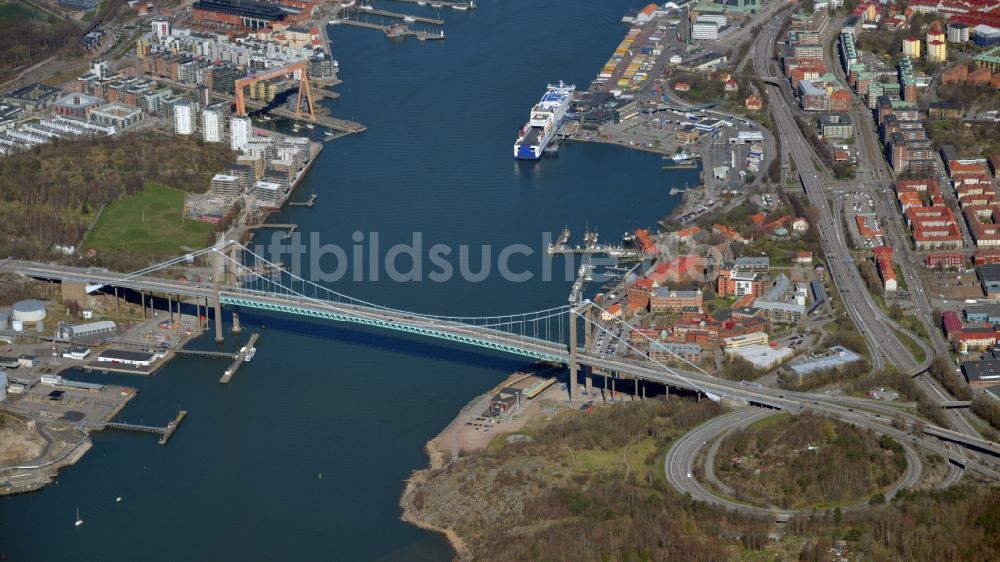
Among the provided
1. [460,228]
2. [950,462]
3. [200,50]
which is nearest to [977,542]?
[950,462]

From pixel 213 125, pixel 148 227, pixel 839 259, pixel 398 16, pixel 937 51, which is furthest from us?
pixel 398 16

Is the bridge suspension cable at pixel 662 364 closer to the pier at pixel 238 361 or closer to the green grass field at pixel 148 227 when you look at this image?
the pier at pixel 238 361

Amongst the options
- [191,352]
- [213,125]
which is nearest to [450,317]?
[191,352]

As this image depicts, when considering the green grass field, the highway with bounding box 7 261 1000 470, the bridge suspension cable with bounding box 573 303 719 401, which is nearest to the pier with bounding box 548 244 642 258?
the bridge suspension cable with bounding box 573 303 719 401

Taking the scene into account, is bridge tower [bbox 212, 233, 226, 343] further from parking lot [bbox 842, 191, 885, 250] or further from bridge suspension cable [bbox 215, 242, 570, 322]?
parking lot [bbox 842, 191, 885, 250]

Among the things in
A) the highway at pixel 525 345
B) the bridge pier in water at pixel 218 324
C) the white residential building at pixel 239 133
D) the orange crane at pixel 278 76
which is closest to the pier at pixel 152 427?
the bridge pier in water at pixel 218 324

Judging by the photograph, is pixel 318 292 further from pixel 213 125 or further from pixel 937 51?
pixel 937 51
